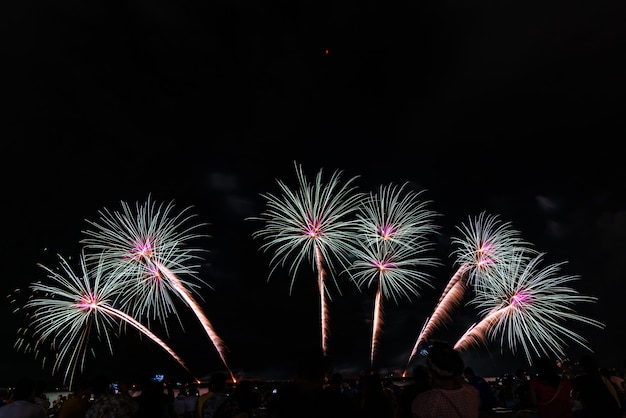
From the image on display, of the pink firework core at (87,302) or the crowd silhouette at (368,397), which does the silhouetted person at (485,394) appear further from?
the pink firework core at (87,302)

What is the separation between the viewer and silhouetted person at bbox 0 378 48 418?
7070 millimetres

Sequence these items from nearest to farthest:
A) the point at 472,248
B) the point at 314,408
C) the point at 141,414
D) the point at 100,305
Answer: the point at 314,408 < the point at 141,414 < the point at 100,305 < the point at 472,248

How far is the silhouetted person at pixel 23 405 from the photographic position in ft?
23.2

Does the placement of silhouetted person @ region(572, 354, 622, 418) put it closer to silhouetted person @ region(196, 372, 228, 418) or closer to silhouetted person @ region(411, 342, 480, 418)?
silhouetted person @ region(411, 342, 480, 418)

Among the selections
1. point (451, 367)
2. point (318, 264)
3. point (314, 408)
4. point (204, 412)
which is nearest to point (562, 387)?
point (451, 367)

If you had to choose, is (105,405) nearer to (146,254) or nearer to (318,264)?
(146,254)

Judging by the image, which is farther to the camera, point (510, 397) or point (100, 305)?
point (100, 305)

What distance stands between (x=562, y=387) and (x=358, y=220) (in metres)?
23.1

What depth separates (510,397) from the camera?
22.1 meters

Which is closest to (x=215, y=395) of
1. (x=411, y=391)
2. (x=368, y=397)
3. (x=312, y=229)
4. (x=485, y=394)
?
(x=368, y=397)

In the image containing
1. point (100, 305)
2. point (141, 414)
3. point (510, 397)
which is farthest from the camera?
point (100, 305)

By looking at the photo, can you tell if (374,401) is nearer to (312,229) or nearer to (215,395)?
(215,395)

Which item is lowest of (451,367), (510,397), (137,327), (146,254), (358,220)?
(510,397)

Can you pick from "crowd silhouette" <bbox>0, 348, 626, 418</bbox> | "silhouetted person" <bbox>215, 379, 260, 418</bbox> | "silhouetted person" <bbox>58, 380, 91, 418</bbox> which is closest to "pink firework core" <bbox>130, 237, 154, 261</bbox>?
"crowd silhouette" <bbox>0, 348, 626, 418</bbox>
